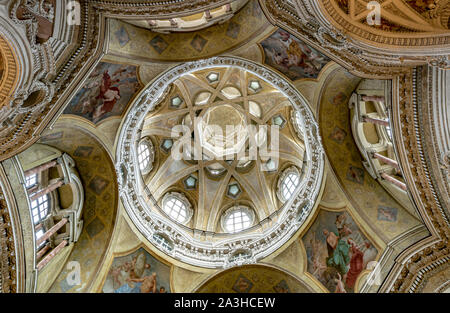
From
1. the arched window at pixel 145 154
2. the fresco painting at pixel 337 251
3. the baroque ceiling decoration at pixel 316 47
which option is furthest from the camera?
the arched window at pixel 145 154

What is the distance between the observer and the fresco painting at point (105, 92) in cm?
1180

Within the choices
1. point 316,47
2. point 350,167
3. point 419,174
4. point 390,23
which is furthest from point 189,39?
point 419,174

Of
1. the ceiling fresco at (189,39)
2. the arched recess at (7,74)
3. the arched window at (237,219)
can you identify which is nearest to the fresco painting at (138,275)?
the arched window at (237,219)

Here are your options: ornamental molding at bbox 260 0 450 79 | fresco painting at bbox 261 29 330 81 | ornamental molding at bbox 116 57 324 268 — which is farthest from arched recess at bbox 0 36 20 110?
fresco painting at bbox 261 29 330 81

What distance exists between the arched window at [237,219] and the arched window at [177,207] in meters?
2.26

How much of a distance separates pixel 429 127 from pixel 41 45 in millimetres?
10657

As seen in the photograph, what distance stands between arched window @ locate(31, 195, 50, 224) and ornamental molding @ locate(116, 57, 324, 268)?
2.97 metres

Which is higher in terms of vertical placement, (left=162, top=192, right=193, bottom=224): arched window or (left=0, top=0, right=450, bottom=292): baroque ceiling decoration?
(left=162, top=192, right=193, bottom=224): arched window

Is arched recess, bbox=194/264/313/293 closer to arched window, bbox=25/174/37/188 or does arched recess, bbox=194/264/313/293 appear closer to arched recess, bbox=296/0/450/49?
arched window, bbox=25/174/37/188

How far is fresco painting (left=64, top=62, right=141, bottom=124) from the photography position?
11.8 m

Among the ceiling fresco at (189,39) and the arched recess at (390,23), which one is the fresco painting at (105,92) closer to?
the ceiling fresco at (189,39)

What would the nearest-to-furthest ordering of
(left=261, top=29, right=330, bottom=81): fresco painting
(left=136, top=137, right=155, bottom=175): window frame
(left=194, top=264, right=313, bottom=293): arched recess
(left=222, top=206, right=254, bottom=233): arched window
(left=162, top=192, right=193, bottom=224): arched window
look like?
(left=261, top=29, right=330, bottom=81): fresco painting → (left=194, top=264, right=313, bottom=293): arched recess → (left=136, top=137, right=155, bottom=175): window frame → (left=222, top=206, right=254, bottom=233): arched window → (left=162, top=192, right=193, bottom=224): arched window

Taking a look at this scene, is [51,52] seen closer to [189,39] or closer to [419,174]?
[189,39]

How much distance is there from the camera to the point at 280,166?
69.7 ft
